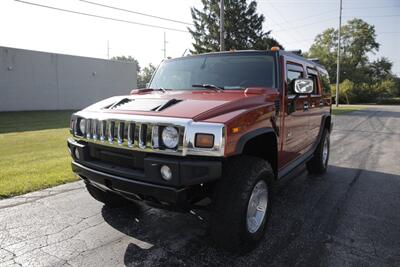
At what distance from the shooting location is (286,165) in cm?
421

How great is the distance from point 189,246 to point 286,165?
5.73 ft

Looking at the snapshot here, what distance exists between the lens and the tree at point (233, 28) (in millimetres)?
30812

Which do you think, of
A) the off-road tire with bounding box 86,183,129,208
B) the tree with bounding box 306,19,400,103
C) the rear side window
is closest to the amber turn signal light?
the off-road tire with bounding box 86,183,129,208

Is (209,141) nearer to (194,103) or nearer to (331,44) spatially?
(194,103)

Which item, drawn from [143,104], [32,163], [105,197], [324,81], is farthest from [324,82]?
[32,163]

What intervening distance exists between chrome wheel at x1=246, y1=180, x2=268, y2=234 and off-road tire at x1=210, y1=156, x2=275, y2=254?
158mm

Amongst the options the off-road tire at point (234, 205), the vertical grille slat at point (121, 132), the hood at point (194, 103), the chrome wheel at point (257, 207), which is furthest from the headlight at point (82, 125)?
the chrome wheel at point (257, 207)

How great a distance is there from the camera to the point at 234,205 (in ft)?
9.11

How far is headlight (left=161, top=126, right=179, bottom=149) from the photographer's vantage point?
8.67ft

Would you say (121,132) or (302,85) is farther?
(302,85)

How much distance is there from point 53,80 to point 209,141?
23408 millimetres

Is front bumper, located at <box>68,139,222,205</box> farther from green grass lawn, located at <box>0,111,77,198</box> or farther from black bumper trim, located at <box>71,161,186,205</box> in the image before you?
green grass lawn, located at <box>0,111,77,198</box>

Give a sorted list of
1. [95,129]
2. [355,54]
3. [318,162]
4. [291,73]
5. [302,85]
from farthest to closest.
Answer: [355,54]
[318,162]
[291,73]
[302,85]
[95,129]

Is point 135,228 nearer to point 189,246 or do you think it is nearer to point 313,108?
point 189,246
